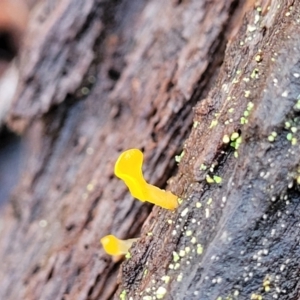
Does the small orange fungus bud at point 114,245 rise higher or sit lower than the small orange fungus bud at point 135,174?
lower

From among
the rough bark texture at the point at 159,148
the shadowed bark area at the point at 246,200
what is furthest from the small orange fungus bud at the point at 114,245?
the shadowed bark area at the point at 246,200

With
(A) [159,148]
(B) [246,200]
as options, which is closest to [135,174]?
(B) [246,200]

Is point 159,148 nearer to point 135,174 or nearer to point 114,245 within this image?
point 114,245

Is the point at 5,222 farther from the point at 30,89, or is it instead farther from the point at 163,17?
the point at 163,17

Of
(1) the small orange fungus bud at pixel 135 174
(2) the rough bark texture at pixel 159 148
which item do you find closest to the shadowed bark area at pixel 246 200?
(2) the rough bark texture at pixel 159 148

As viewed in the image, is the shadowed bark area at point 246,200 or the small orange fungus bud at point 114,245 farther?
the small orange fungus bud at point 114,245

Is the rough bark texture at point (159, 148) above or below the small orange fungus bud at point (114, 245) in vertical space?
above

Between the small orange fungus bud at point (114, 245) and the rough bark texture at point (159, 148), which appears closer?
the rough bark texture at point (159, 148)

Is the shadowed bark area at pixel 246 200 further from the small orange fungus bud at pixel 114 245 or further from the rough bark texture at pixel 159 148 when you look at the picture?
the small orange fungus bud at pixel 114 245

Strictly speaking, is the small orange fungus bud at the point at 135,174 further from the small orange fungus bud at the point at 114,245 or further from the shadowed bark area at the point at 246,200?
the small orange fungus bud at the point at 114,245
